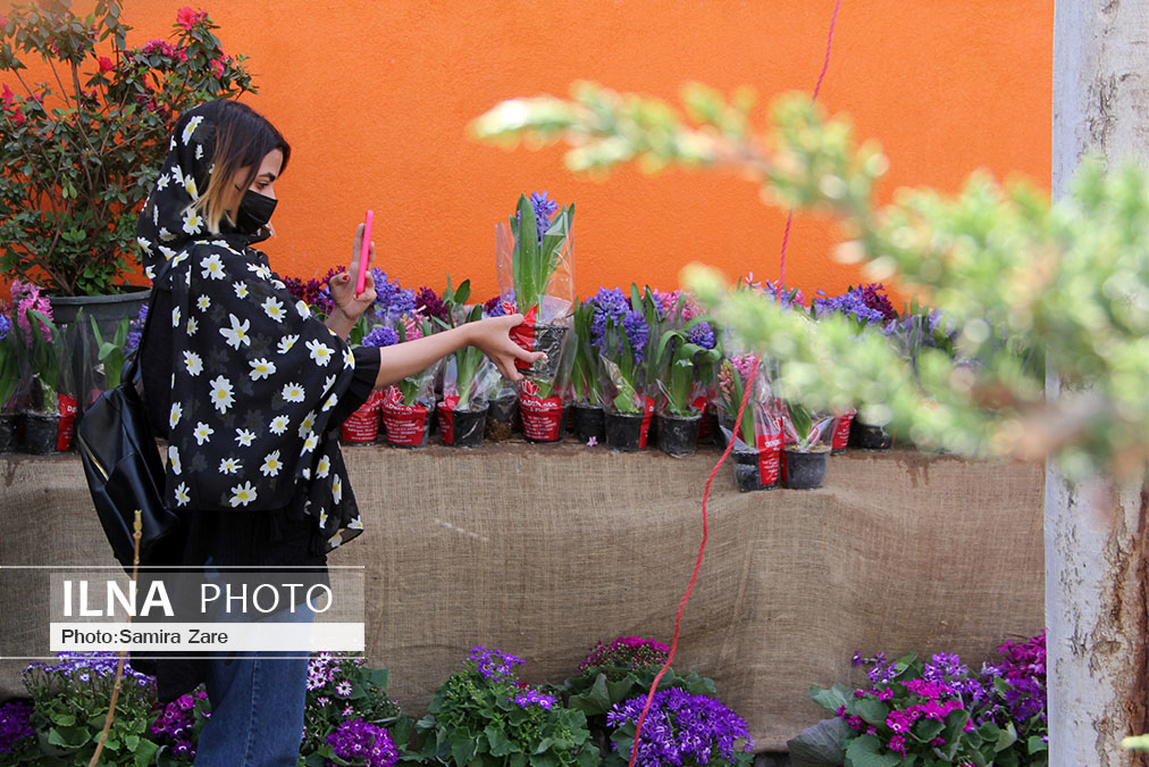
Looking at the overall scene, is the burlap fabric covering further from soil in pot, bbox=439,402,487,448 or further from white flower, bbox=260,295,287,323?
white flower, bbox=260,295,287,323

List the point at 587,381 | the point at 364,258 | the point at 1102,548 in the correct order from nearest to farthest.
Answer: the point at 1102,548 → the point at 364,258 → the point at 587,381

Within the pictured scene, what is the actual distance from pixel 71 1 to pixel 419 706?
2598 mm

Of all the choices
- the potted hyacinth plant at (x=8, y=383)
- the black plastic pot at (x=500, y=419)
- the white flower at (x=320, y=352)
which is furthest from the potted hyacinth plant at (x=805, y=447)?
the potted hyacinth plant at (x=8, y=383)

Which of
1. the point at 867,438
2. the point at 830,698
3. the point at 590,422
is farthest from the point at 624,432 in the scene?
the point at 830,698

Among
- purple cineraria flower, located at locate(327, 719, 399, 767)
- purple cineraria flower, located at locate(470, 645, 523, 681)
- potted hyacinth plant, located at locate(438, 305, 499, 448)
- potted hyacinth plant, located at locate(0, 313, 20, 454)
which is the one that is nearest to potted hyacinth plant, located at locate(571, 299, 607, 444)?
potted hyacinth plant, located at locate(438, 305, 499, 448)

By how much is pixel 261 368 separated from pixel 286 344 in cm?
7

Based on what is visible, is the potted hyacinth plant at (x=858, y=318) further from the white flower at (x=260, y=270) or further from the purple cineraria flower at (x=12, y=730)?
the purple cineraria flower at (x=12, y=730)

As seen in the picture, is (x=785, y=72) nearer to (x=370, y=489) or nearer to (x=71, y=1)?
(x=370, y=489)

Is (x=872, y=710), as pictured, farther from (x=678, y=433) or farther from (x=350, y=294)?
(x=350, y=294)

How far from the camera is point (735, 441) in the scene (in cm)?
325

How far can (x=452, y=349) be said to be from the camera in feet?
7.13

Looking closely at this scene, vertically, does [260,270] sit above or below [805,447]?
above

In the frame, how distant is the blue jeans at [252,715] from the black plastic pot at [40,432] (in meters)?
1.37

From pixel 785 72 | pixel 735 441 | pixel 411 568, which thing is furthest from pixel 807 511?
pixel 785 72
